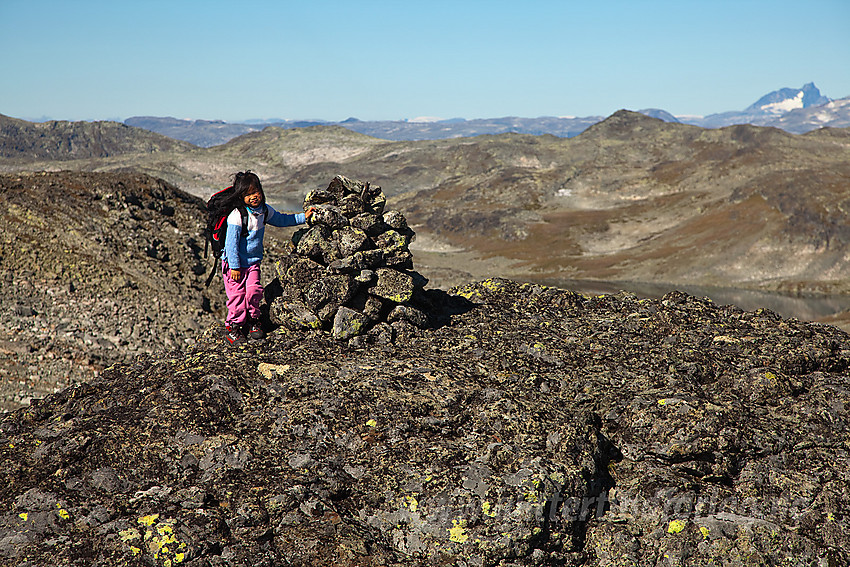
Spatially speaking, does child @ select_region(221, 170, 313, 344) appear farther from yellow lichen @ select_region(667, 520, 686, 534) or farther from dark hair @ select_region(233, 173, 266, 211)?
yellow lichen @ select_region(667, 520, 686, 534)

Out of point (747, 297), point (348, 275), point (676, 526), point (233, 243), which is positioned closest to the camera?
point (676, 526)

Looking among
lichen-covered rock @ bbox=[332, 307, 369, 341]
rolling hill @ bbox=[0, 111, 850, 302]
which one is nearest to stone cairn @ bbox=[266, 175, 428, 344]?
lichen-covered rock @ bbox=[332, 307, 369, 341]

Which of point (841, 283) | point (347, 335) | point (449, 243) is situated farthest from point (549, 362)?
point (449, 243)

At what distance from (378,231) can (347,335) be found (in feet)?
9.80

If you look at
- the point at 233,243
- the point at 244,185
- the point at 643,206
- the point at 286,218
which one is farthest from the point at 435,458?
the point at 643,206

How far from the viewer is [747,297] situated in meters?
79.2

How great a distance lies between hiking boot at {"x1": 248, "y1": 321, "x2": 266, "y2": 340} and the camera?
14195mm

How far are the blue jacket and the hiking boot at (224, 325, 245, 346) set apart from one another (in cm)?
162

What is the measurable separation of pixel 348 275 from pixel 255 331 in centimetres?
255

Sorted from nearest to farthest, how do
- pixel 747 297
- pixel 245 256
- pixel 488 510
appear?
pixel 488 510, pixel 245 256, pixel 747 297

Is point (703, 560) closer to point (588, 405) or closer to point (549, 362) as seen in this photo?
point (588, 405)

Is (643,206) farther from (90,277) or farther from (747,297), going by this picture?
(90,277)

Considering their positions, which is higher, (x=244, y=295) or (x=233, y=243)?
(x=233, y=243)

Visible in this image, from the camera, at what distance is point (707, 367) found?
1356 cm
